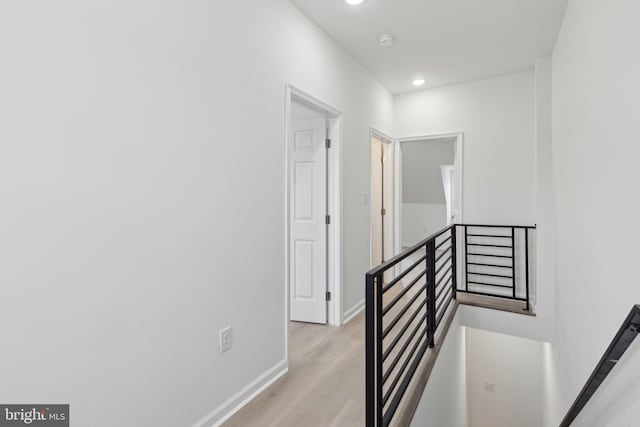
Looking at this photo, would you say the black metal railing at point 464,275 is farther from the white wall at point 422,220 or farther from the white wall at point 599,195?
the white wall at point 422,220

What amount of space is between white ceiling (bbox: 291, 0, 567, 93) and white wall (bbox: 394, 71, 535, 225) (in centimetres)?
28

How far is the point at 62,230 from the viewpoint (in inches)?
47.9

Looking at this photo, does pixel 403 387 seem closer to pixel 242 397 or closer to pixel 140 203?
pixel 242 397

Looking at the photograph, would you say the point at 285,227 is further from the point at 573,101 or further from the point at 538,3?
the point at 538,3

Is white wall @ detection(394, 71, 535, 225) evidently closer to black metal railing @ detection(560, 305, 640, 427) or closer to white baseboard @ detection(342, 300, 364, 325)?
white baseboard @ detection(342, 300, 364, 325)

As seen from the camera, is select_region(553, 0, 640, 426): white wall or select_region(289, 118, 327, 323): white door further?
select_region(289, 118, 327, 323): white door

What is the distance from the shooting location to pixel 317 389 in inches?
87.4

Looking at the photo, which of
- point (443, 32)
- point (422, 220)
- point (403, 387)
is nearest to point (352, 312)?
point (403, 387)

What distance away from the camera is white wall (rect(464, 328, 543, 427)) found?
4.89m

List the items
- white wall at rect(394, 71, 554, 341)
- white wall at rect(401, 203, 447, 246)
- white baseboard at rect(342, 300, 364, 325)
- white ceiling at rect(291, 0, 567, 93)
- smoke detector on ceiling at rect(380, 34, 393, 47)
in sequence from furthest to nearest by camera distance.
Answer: white wall at rect(401, 203, 447, 246) → white wall at rect(394, 71, 554, 341) → white baseboard at rect(342, 300, 364, 325) → smoke detector on ceiling at rect(380, 34, 393, 47) → white ceiling at rect(291, 0, 567, 93)

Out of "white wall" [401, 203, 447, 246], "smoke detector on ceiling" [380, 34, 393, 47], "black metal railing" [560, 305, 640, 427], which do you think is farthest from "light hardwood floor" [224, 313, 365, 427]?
"white wall" [401, 203, 447, 246]

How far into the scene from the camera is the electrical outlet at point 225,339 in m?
1.89

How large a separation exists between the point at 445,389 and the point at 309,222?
1.96m

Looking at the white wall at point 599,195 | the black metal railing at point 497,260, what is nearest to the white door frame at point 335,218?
the black metal railing at point 497,260
